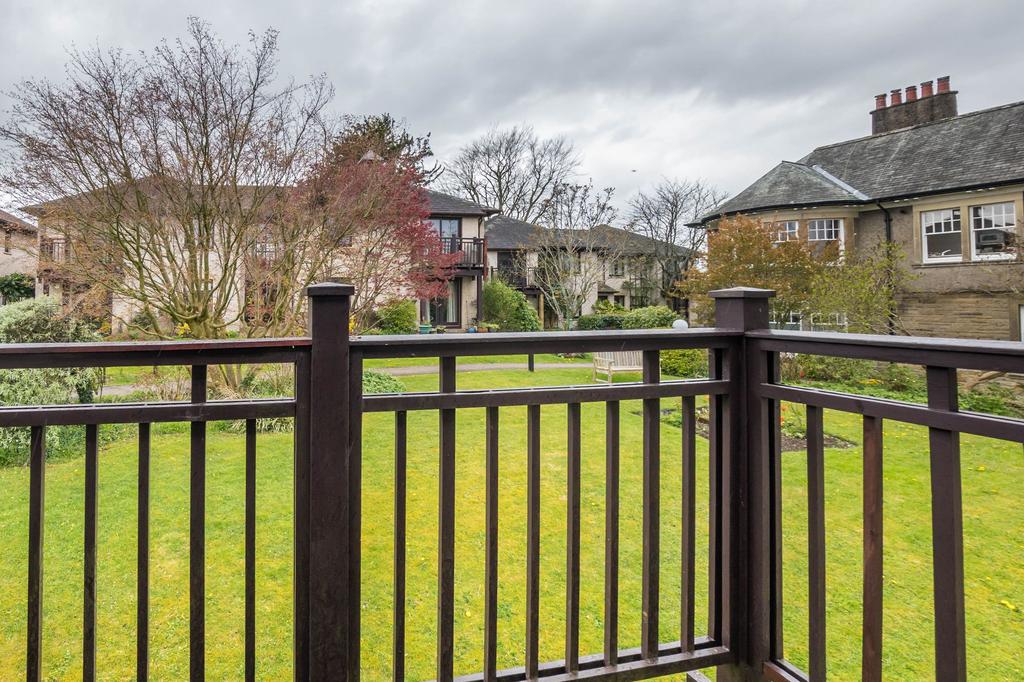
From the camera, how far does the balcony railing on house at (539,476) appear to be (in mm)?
1196

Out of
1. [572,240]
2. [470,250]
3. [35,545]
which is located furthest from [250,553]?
[470,250]

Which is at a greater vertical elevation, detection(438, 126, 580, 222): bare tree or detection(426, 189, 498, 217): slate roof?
detection(438, 126, 580, 222): bare tree

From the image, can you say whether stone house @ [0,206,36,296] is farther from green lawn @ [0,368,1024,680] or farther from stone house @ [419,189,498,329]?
stone house @ [419,189,498,329]

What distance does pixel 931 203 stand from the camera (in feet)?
42.5

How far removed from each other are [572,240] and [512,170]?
24.4ft

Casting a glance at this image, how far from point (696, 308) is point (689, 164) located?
13.0m

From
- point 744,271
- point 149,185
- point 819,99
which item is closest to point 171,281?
point 149,185

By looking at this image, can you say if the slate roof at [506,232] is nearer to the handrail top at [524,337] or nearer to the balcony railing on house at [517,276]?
the balcony railing on house at [517,276]

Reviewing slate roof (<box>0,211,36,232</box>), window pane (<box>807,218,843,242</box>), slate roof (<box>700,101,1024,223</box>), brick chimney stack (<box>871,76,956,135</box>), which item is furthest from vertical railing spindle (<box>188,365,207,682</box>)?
brick chimney stack (<box>871,76,956,135</box>)

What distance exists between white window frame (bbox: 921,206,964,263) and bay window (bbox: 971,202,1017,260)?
0.24m

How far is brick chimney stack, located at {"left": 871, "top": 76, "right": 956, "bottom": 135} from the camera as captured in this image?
14859 mm

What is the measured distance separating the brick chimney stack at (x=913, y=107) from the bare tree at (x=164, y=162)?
16.5 metres

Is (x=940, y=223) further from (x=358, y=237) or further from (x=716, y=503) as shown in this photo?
(x=716, y=503)

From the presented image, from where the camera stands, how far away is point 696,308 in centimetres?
1346
